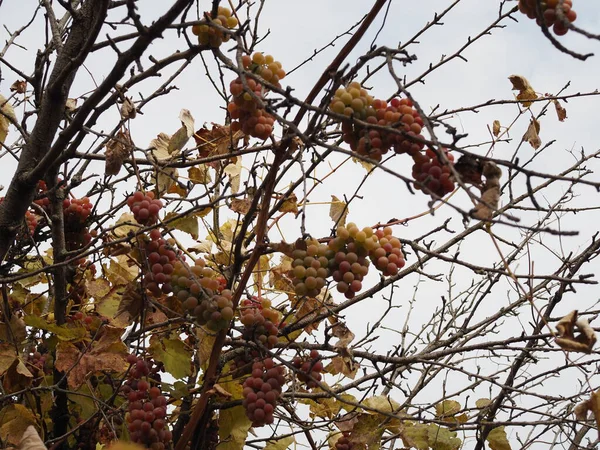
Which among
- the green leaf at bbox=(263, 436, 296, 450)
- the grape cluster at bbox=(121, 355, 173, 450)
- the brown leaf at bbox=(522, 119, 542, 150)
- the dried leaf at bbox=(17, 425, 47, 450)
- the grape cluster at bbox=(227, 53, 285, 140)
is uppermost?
the brown leaf at bbox=(522, 119, 542, 150)

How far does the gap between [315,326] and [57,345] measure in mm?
764

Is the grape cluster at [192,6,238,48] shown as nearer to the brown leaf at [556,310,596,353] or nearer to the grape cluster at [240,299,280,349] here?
the grape cluster at [240,299,280,349]

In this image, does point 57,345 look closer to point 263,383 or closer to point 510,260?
point 263,383

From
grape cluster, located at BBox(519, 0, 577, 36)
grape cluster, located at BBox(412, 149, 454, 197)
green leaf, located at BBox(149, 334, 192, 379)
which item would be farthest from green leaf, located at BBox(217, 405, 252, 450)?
grape cluster, located at BBox(519, 0, 577, 36)

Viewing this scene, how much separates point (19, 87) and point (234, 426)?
1.70 metres

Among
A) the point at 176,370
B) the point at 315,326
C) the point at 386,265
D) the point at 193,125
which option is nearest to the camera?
the point at 386,265

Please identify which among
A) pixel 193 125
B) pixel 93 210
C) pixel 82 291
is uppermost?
pixel 193 125

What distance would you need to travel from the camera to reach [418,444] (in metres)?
2.07

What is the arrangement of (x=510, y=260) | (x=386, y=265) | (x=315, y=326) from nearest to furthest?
1. (x=386, y=265)
2. (x=315, y=326)
3. (x=510, y=260)

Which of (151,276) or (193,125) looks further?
(193,125)

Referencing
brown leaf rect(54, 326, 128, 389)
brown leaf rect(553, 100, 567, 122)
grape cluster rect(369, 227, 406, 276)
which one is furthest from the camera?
brown leaf rect(553, 100, 567, 122)

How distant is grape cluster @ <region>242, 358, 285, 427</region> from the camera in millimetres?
1554

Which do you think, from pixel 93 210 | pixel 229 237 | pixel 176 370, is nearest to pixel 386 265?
pixel 176 370

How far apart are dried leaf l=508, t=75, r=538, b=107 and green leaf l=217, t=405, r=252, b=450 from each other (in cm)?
142
